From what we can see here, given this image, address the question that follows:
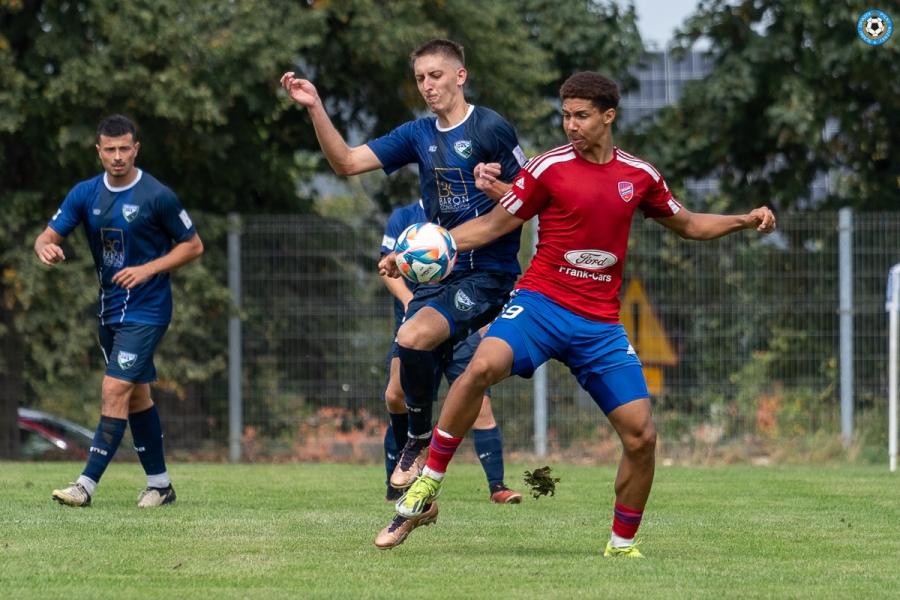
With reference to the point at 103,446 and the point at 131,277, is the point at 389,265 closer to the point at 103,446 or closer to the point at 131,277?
the point at 131,277

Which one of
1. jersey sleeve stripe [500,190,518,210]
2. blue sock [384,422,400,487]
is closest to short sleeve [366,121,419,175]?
jersey sleeve stripe [500,190,518,210]

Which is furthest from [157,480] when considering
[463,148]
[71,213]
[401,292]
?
[463,148]

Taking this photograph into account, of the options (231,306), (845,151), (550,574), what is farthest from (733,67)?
(550,574)

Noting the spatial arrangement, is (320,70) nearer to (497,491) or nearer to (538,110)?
(538,110)

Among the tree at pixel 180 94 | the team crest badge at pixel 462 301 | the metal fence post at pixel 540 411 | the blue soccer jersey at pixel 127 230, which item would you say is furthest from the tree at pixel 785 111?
the team crest badge at pixel 462 301

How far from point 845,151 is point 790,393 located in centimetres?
494

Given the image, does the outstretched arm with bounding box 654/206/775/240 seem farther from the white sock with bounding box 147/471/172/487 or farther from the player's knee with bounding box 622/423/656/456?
the white sock with bounding box 147/471/172/487

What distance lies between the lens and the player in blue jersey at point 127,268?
26.1 ft

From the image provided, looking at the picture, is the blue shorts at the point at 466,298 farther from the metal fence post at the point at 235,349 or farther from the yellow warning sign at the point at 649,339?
the metal fence post at the point at 235,349

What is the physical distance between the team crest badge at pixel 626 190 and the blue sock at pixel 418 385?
1.25 meters

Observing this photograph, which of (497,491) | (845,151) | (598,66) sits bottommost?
(497,491)

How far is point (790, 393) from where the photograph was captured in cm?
1434

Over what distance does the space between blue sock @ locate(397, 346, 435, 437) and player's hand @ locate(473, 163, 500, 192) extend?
89cm

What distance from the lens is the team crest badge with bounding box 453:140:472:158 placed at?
6.61m
